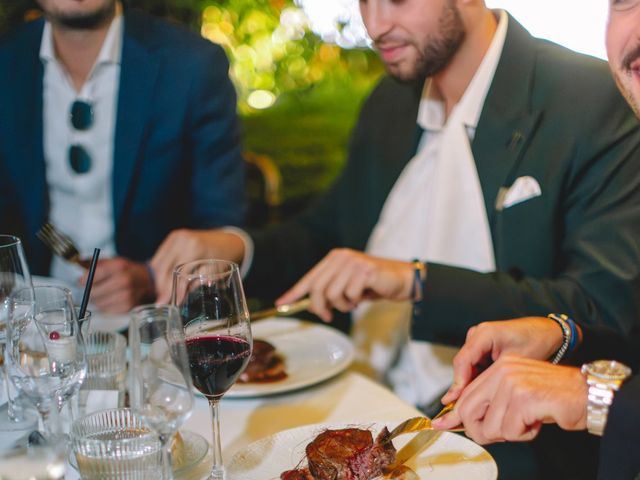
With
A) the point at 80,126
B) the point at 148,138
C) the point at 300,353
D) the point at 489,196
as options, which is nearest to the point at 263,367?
the point at 300,353

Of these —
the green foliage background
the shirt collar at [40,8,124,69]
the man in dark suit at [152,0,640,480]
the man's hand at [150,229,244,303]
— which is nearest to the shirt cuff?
the man in dark suit at [152,0,640,480]

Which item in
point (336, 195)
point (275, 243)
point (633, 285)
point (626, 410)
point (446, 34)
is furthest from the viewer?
point (336, 195)

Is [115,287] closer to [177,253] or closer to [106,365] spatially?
[177,253]

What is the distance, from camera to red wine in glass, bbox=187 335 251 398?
1.14m

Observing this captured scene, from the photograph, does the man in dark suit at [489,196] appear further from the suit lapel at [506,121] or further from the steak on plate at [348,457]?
the steak on plate at [348,457]

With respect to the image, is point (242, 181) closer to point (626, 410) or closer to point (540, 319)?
point (540, 319)

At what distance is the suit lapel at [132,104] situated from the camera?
93.4 inches

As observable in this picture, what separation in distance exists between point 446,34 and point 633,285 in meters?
0.74

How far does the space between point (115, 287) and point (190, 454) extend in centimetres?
79

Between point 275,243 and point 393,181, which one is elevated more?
point 393,181

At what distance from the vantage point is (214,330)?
1167 mm

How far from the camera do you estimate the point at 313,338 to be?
5.90ft

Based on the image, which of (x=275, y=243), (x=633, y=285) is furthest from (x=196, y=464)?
(x=275, y=243)

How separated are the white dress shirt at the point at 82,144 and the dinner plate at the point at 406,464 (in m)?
1.36
